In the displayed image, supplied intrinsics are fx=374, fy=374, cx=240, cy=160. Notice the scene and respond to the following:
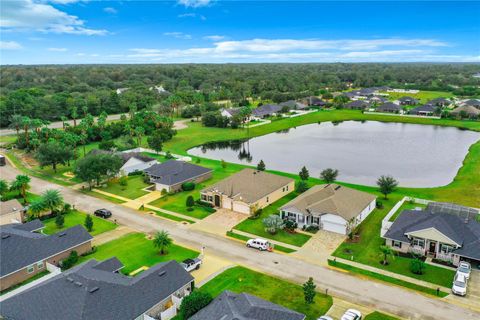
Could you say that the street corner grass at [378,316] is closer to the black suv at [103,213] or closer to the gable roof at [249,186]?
the gable roof at [249,186]

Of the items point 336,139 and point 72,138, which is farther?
→ point 336,139

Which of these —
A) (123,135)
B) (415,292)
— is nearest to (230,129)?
(123,135)

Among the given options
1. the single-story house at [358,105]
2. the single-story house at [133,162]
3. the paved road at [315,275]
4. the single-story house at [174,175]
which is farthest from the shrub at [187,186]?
the single-story house at [358,105]

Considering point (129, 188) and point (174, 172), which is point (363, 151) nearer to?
point (174, 172)

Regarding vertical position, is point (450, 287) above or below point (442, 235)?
below

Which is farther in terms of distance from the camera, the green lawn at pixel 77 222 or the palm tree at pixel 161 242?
the green lawn at pixel 77 222

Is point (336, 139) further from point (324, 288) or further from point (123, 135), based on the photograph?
point (324, 288)
